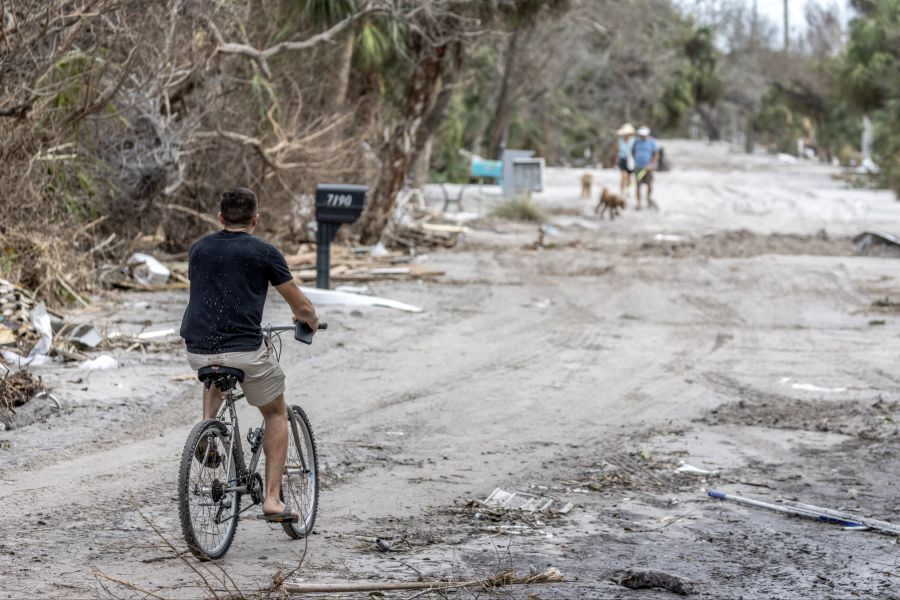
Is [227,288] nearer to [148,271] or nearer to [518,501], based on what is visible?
[518,501]

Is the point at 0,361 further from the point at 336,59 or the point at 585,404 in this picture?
the point at 336,59

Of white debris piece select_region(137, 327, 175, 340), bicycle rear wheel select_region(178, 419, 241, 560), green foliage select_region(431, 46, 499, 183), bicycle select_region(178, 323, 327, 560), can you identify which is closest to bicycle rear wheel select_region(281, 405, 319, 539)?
bicycle select_region(178, 323, 327, 560)

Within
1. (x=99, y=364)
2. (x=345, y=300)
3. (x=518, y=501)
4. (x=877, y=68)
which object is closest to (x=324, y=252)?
(x=345, y=300)

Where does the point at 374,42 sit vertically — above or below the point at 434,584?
above

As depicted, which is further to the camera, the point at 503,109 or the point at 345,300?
the point at 503,109

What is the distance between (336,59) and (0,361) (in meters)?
12.9

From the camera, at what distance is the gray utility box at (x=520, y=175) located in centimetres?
3234

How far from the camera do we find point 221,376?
18.8 ft

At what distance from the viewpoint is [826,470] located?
8594mm

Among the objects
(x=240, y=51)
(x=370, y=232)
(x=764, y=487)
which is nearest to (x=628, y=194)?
(x=370, y=232)

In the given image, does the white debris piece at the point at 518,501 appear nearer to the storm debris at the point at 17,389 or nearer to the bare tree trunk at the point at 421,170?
the storm debris at the point at 17,389

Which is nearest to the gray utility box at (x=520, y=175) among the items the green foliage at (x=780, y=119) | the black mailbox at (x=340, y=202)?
the black mailbox at (x=340, y=202)

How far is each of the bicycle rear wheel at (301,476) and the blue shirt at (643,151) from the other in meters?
24.6

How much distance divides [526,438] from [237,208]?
13.1 ft
